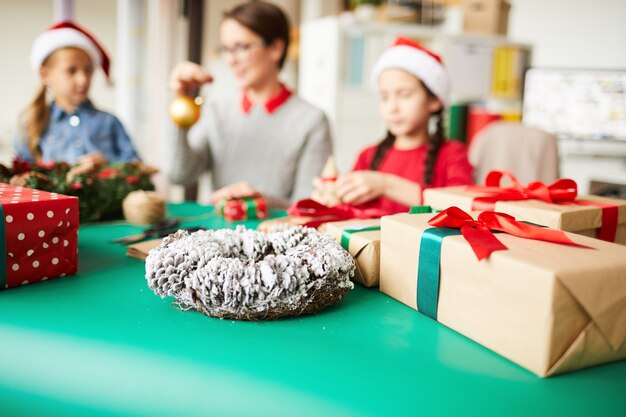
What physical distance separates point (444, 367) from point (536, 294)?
0.38 feet

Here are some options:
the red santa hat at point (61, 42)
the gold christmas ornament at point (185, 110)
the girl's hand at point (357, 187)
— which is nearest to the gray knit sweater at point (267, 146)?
the red santa hat at point (61, 42)

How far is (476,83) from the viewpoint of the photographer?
4.20 m

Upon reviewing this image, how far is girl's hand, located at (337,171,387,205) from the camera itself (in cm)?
124

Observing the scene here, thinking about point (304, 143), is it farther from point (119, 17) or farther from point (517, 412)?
point (119, 17)

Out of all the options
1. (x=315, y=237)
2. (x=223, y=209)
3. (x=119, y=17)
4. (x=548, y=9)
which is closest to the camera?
(x=315, y=237)

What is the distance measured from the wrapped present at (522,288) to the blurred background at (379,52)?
2.68 m

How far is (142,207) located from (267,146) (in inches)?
34.6

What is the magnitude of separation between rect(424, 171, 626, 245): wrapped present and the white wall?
3374 mm

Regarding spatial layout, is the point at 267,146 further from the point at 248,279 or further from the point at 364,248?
the point at 248,279

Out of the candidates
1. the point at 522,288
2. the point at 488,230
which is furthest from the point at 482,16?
the point at 522,288

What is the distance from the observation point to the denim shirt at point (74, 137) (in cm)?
176

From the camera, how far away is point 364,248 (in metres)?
0.82

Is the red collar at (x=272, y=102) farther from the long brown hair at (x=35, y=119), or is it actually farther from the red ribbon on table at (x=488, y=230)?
the red ribbon on table at (x=488, y=230)

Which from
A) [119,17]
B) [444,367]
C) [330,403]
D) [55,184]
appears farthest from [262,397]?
[119,17]
